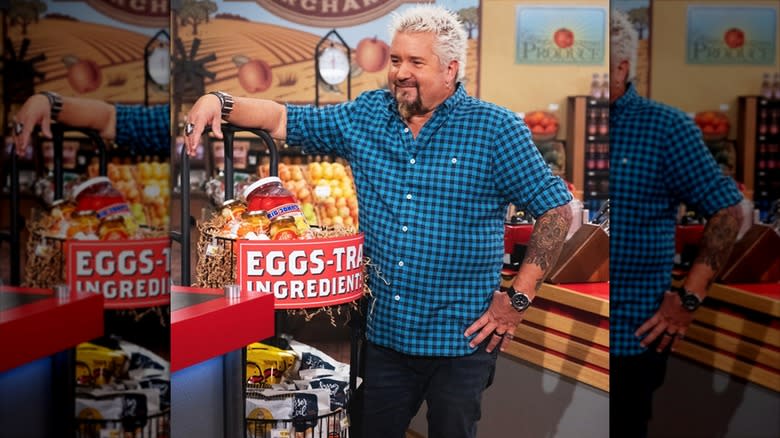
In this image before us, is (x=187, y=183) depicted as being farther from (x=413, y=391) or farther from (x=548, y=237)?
(x=548, y=237)

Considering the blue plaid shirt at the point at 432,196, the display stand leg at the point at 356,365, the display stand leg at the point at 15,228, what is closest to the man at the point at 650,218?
the blue plaid shirt at the point at 432,196

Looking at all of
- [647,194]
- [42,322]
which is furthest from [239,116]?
[647,194]

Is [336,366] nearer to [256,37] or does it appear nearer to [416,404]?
[416,404]

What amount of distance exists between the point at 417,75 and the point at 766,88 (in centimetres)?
130

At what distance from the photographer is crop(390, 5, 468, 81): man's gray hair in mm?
3488

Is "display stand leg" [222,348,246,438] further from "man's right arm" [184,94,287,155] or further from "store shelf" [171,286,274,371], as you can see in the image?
"man's right arm" [184,94,287,155]

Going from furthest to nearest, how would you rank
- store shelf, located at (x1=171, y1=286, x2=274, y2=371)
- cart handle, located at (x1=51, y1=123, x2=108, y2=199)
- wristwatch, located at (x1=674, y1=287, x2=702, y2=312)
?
wristwatch, located at (x1=674, y1=287, x2=702, y2=312) → store shelf, located at (x1=171, y1=286, x2=274, y2=371) → cart handle, located at (x1=51, y1=123, x2=108, y2=199)

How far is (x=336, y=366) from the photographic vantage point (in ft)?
11.7

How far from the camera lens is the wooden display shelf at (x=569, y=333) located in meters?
3.66

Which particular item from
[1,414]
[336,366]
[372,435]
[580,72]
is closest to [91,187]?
[1,414]

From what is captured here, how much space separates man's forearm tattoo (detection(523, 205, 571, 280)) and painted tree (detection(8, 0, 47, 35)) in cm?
183

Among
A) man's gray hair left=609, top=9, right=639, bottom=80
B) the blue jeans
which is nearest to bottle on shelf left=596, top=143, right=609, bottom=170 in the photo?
man's gray hair left=609, top=9, right=639, bottom=80

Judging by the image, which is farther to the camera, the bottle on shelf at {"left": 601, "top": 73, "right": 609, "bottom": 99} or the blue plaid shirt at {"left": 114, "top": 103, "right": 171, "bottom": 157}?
the bottle on shelf at {"left": 601, "top": 73, "right": 609, "bottom": 99}

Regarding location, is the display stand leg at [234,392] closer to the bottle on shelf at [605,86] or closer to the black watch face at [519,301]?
the black watch face at [519,301]
